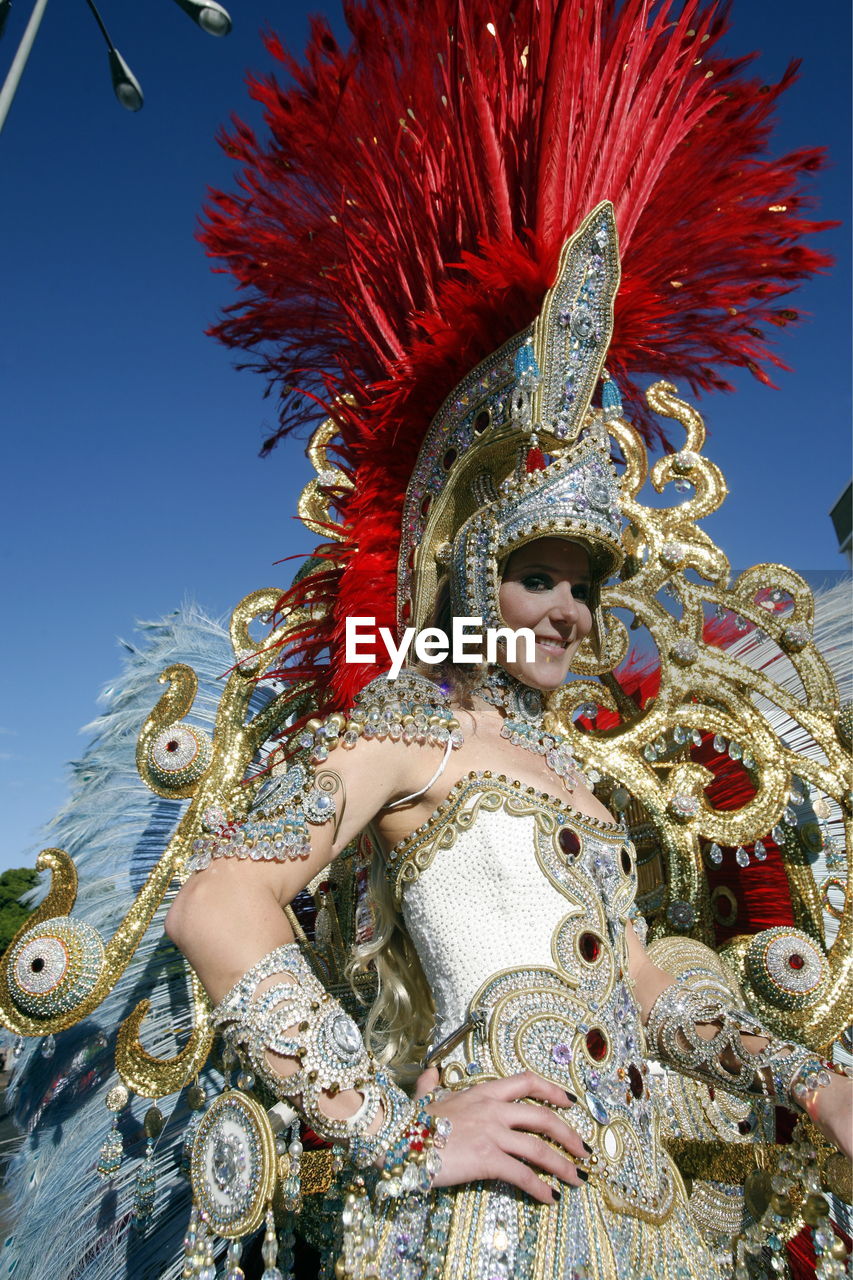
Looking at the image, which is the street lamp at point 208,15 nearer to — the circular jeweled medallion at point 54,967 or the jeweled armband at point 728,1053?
the circular jeweled medallion at point 54,967

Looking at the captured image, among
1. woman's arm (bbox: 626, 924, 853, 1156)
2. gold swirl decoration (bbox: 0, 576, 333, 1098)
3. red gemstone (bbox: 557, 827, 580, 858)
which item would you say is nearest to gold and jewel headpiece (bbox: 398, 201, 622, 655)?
red gemstone (bbox: 557, 827, 580, 858)

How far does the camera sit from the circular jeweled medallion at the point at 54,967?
7.54 feet

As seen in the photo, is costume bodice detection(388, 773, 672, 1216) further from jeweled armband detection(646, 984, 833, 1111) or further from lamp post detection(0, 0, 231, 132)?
lamp post detection(0, 0, 231, 132)

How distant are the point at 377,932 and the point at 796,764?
1477 millimetres

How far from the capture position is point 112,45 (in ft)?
9.47

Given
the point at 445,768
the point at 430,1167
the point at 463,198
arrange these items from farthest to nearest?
the point at 463,198
the point at 445,768
the point at 430,1167

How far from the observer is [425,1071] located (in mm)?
1685

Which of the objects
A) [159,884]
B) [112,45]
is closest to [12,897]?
[159,884]

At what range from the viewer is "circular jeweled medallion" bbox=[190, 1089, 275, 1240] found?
4.27 ft

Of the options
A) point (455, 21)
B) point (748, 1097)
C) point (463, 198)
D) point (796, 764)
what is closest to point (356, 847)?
point (748, 1097)

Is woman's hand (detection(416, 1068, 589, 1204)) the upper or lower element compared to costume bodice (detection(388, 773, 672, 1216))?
lower

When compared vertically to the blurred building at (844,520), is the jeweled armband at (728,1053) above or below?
below

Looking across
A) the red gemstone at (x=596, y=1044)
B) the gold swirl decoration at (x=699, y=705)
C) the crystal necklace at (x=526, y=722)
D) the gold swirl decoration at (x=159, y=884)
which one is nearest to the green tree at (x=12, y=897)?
the gold swirl decoration at (x=159, y=884)

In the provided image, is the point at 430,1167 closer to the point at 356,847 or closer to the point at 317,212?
the point at 356,847
